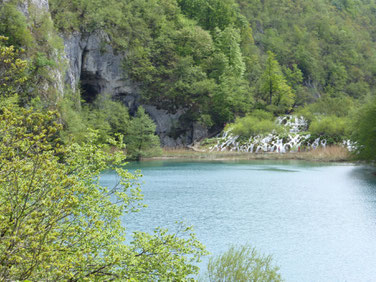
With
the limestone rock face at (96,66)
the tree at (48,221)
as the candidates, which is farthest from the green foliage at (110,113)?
the tree at (48,221)

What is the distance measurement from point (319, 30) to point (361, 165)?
6539 cm

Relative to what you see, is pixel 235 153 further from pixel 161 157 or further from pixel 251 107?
pixel 251 107

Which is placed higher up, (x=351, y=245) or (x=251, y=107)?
(x=251, y=107)

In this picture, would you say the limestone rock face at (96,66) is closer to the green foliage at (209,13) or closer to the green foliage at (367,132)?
the green foliage at (209,13)

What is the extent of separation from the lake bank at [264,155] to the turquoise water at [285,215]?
13.4 m

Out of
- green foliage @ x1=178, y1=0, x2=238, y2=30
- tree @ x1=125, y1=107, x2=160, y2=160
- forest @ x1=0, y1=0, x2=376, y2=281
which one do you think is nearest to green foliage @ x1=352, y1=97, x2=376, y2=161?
forest @ x1=0, y1=0, x2=376, y2=281

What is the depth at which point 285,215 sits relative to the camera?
69.8 feet

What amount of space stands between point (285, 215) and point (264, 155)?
3702cm

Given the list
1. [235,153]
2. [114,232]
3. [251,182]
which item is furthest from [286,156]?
[114,232]


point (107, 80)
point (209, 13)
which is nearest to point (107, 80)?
point (107, 80)

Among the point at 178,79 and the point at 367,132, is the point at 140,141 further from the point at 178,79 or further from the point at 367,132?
the point at 367,132

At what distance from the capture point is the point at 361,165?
4469cm

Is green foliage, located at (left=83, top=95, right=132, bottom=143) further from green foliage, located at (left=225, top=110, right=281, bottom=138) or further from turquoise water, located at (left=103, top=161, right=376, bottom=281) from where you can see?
turquoise water, located at (left=103, top=161, right=376, bottom=281)

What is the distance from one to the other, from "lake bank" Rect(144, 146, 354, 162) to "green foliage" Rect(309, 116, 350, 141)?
3.10 metres
